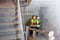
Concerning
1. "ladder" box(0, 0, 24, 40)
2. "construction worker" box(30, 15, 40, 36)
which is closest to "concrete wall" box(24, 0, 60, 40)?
"construction worker" box(30, 15, 40, 36)

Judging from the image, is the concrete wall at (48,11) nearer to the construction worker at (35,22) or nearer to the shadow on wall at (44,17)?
the shadow on wall at (44,17)

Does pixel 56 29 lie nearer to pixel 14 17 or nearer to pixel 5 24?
pixel 14 17

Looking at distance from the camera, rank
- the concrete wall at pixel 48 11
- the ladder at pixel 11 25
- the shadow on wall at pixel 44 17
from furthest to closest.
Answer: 1. the shadow on wall at pixel 44 17
2. the concrete wall at pixel 48 11
3. the ladder at pixel 11 25

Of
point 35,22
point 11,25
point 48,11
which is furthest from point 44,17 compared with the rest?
point 11,25

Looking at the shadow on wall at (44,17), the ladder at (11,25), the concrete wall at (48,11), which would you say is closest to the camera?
the ladder at (11,25)

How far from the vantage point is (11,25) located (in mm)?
3414

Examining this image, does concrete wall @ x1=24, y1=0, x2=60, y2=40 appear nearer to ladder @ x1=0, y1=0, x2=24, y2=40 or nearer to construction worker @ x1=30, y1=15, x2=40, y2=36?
construction worker @ x1=30, y1=15, x2=40, y2=36

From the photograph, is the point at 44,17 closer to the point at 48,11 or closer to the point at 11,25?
the point at 48,11

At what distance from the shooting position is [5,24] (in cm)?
335

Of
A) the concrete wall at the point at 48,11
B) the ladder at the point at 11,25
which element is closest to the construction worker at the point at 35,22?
the concrete wall at the point at 48,11

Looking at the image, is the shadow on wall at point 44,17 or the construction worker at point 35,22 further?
the shadow on wall at point 44,17

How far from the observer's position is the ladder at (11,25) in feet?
10.5

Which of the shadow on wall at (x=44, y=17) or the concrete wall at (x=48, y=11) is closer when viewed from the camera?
the concrete wall at (x=48, y=11)

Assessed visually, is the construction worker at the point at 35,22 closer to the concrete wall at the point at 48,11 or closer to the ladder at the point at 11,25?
the concrete wall at the point at 48,11
